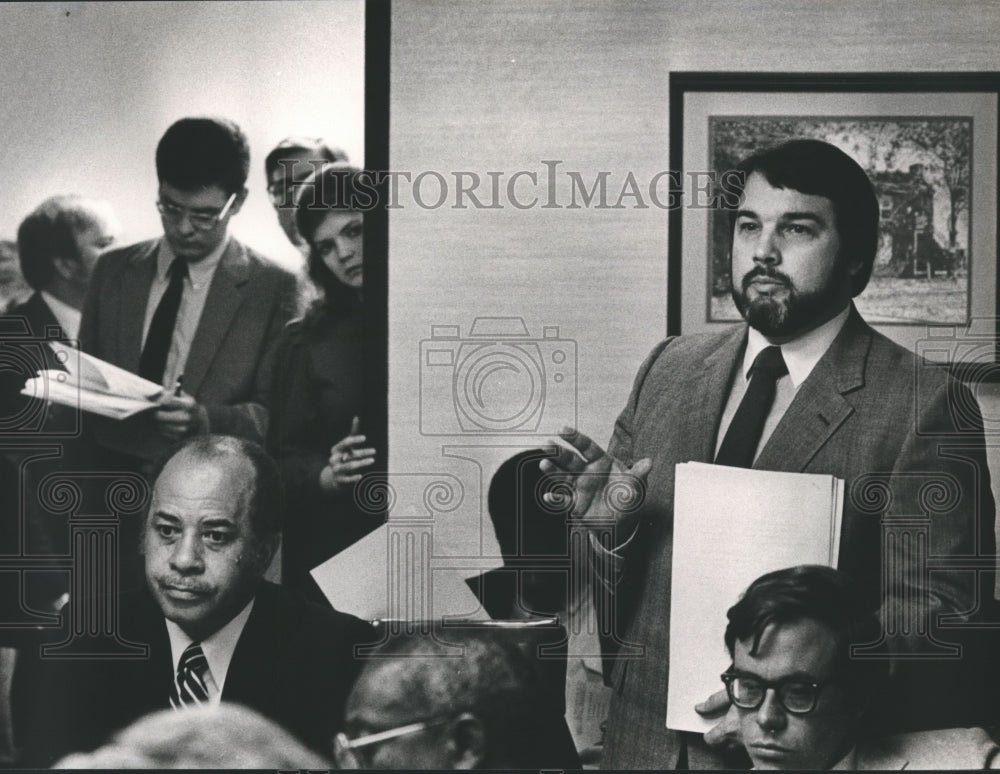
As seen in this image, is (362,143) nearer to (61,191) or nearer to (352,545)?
(61,191)

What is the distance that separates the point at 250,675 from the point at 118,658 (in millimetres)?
331

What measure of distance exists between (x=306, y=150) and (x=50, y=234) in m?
0.67

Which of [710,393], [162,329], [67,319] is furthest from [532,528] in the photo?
[67,319]

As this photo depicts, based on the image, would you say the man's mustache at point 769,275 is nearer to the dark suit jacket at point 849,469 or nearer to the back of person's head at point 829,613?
the dark suit jacket at point 849,469

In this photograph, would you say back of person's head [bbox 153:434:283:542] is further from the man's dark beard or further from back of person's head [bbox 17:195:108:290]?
the man's dark beard

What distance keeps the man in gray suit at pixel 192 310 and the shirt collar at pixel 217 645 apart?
1.24 ft

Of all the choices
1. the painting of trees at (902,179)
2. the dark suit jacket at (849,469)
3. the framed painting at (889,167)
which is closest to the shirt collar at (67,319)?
the dark suit jacket at (849,469)

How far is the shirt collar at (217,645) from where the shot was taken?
2926 mm

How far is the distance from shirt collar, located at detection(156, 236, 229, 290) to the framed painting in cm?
112

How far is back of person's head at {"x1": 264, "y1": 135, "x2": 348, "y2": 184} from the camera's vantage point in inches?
116

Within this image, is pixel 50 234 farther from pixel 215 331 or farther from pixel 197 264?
pixel 215 331

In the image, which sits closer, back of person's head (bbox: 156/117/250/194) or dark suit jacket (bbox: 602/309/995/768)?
dark suit jacket (bbox: 602/309/995/768)

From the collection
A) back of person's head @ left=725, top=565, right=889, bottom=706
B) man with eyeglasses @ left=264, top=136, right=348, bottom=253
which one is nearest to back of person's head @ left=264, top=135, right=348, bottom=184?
man with eyeglasses @ left=264, top=136, right=348, bottom=253

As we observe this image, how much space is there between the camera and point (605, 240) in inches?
116
